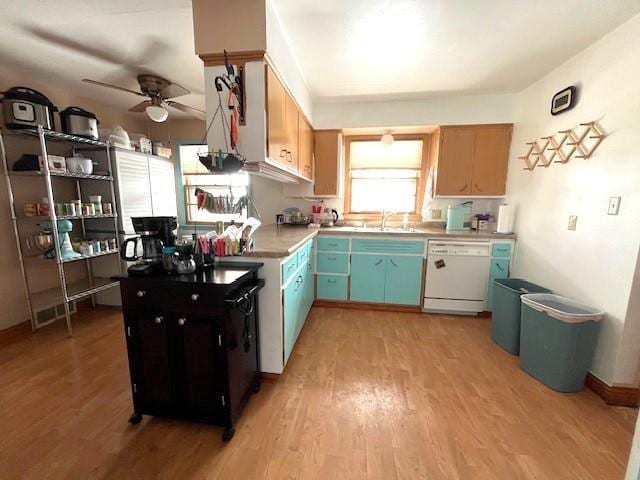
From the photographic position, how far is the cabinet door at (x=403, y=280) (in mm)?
2938

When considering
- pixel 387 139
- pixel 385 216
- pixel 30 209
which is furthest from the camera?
pixel 385 216

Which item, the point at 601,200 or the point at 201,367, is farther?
the point at 601,200

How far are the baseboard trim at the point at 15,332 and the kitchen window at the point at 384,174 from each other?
3586mm

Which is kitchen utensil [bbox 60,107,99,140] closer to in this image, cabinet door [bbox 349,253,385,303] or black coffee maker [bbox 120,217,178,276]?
black coffee maker [bbox 120,217,178,276]

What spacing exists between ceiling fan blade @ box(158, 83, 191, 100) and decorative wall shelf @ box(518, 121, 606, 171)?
3.24 metres

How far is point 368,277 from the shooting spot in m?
3.01

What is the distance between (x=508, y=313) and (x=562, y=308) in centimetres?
38

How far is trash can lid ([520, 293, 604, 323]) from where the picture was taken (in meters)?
1.72

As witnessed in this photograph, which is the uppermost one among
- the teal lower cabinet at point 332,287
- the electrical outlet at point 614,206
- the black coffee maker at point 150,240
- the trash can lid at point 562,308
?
the electrical outlet at point 614,206

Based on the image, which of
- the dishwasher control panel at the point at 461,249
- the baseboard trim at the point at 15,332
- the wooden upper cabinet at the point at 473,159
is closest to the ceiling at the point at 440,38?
the wooden upper cabinet at the point at 473,159

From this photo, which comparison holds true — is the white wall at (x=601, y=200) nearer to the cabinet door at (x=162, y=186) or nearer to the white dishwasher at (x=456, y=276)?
the white dishwasher at (x=456, y=276)

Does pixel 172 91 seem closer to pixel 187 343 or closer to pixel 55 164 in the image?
pixel 55 164

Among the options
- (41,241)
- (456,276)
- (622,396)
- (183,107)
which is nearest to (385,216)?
(456,276)

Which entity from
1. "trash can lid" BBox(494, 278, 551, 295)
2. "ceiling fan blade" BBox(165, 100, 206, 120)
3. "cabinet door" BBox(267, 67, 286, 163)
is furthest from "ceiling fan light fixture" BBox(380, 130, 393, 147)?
"ceiling fan blade" BBox(165, 100, 206, 120)
